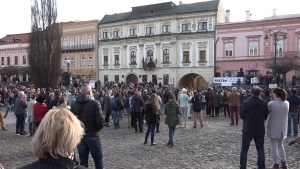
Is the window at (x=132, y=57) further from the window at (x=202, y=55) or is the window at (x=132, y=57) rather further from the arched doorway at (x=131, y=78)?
the window at (x=202, y=55)

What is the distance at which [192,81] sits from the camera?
143 feet

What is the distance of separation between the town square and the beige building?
176mm

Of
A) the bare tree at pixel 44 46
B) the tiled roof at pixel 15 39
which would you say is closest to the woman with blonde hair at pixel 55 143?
the bare tree at pixel 44 46

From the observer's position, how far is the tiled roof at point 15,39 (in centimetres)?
5900

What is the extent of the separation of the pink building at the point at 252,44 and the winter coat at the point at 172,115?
28.6 m

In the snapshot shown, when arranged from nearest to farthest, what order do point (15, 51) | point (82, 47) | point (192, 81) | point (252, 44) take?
point (252, 44)
point (192, 81)
point (82, 47)
point (15, 51)

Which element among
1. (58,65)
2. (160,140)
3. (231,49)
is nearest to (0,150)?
(160,140)

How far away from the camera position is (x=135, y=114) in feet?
42.5

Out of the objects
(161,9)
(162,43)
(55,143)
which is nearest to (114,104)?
(55,143)

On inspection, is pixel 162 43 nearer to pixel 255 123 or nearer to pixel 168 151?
pixel 168 151

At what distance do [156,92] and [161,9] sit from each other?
30624 millimetres

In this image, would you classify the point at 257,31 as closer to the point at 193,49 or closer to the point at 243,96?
the point at 193,49

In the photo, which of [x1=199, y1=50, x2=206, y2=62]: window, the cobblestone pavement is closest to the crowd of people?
the cobblestone pavement

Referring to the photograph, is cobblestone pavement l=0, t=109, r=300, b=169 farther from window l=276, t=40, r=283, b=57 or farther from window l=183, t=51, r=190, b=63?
window l=183, t=51, r=190, b=63
